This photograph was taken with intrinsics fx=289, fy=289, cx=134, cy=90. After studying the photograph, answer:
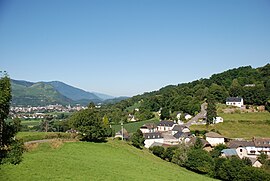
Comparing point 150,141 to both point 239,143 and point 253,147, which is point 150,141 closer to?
point 239,143

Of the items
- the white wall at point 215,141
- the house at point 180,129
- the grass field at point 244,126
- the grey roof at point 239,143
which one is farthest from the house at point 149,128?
the grey roof at point 239,143

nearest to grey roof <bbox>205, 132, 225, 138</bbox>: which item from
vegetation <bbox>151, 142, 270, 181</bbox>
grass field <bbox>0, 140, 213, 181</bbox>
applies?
vegetation <bbox>151, 142, 270, 181</bbox>

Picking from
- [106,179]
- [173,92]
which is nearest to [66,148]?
[106,179]

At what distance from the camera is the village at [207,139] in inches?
1588

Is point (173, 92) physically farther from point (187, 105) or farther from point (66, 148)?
point (66, 148)

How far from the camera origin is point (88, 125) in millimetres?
30500

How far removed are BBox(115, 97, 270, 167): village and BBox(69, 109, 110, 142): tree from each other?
39.9 ft

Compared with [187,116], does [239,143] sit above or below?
below

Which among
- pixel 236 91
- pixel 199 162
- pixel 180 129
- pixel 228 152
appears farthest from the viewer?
pixel 236 91

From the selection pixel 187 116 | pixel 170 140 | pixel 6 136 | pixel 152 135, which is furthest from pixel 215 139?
pixel 6 136

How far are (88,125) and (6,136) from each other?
10.5 m

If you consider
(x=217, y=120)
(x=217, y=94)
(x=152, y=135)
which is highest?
(x=217, y=94)

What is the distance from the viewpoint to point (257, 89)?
218ft

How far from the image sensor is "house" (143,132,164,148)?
49872mm
